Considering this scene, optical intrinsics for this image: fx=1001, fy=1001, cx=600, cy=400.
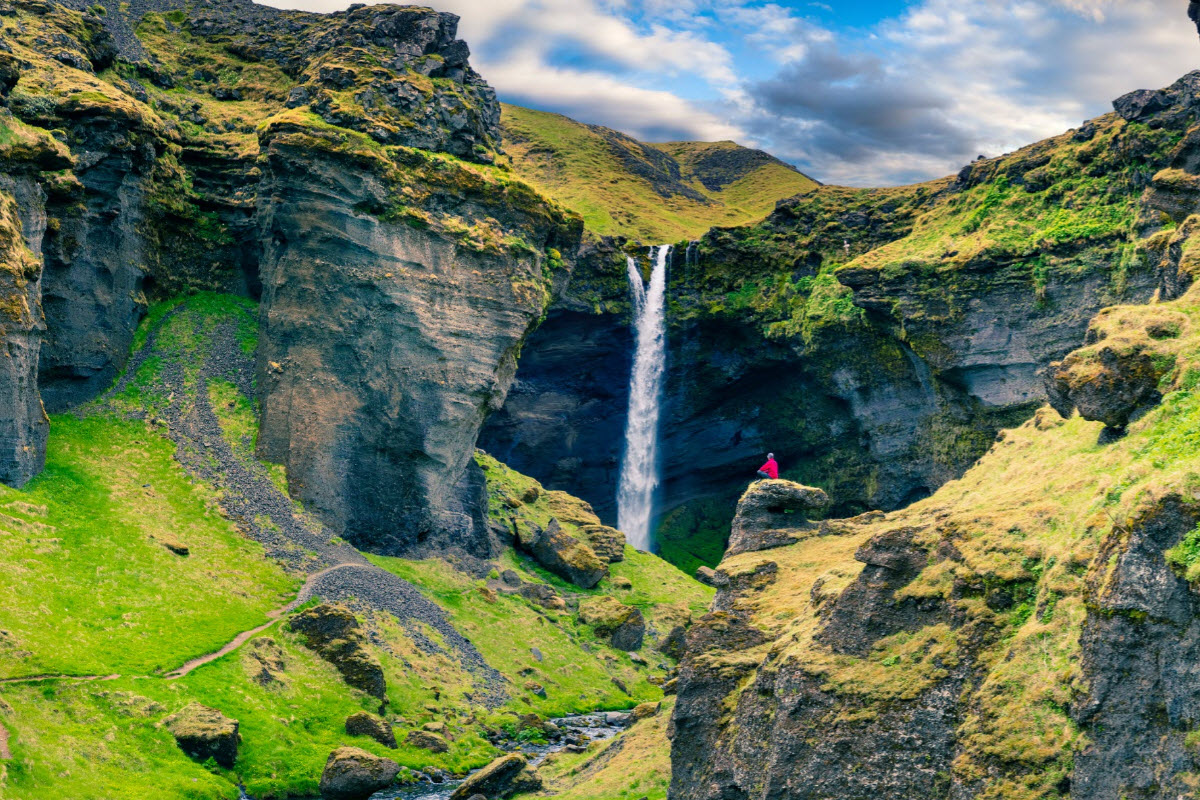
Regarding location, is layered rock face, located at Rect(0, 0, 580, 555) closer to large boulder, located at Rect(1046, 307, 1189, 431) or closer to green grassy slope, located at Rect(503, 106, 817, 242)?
green grassy slope, located at Rect(503, 106, 817, 242)

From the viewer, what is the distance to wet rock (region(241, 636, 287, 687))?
5000 cm

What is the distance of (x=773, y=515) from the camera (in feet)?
130

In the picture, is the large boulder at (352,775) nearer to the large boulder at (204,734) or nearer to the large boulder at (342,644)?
the large boulder at (204,734)

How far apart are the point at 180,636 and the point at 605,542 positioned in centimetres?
4217

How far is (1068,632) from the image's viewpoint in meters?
20.8

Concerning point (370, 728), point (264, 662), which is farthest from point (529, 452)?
point (370, 728)

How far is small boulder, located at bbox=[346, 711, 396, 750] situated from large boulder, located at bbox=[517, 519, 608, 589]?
29940mm

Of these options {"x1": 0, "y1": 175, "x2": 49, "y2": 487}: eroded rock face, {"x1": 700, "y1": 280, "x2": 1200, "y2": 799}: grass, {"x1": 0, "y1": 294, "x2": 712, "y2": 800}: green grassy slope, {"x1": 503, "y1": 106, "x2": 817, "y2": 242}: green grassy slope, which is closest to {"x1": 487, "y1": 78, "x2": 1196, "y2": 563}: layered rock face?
{"x1": 0, "y1": 294, "x2": 712, "y2": 800}: green grassy slope

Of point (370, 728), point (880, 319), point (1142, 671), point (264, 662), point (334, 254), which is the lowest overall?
point (370, 728)

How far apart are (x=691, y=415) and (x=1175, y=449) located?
80.8m

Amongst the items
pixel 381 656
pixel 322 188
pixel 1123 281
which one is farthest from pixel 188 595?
pixel 1123 281

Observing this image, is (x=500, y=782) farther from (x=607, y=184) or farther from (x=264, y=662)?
(x=607, y=184)

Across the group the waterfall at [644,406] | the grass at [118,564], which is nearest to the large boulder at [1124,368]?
the grass at [118,564]

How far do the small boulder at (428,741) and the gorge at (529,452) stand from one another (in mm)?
797
